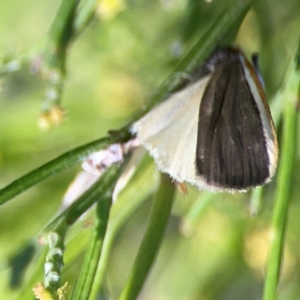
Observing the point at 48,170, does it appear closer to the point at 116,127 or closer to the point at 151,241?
the point at 151,241

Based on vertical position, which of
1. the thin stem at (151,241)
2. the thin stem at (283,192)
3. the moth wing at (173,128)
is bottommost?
the thin stem at (283,192)

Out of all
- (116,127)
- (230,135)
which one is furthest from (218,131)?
(116,127)

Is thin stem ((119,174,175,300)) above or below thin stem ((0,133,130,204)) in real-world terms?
below

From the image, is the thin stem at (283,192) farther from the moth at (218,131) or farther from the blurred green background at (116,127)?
the blurred green background at (116,127)

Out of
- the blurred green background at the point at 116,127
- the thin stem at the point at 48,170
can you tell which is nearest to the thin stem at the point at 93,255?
the thin stem at the point at 48,170

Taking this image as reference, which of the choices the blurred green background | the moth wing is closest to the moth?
the moth wing

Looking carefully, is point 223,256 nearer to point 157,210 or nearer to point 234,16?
point 157,210

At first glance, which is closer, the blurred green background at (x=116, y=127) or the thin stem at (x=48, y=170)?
the thin stem at (x=48, y=170)

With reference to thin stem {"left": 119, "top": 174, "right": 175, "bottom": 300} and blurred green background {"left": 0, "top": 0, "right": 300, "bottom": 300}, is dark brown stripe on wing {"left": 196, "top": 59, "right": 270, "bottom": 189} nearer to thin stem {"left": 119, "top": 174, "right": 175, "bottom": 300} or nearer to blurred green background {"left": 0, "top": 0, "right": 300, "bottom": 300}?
thin stem {"left": 119, "top": 174, "right": 175, "bottom": 300}

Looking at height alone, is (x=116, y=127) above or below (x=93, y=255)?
above
